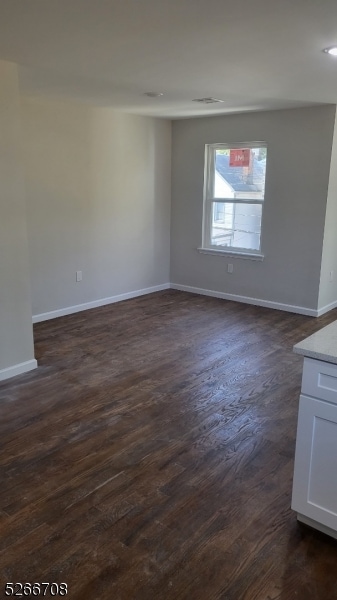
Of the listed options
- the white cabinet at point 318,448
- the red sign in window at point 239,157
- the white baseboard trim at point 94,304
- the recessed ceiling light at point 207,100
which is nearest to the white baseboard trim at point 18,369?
the white baseboard trim at point 94,304

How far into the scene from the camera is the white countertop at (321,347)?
1.78m

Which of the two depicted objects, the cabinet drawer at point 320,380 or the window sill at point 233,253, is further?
the window sill at point 233,253

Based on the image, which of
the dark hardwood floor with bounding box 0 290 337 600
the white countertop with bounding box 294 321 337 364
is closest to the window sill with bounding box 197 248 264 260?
the dark hardwood floor with bounding box 0 290 337 600

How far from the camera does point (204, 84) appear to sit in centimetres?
372

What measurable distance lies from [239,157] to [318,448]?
464cm

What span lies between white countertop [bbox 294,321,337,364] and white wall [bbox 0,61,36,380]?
2.43 metres

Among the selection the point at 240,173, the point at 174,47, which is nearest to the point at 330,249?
the point at 240,173

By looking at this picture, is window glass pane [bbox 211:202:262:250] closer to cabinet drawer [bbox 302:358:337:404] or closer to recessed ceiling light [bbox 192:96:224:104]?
recessed ceiling light [bbox 192:96:224:104]

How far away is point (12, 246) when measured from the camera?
349 centimetres

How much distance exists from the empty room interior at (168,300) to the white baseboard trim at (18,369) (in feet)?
0.04

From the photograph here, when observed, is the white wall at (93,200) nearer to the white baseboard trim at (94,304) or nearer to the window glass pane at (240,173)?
the white baseboard trim at (94,304)

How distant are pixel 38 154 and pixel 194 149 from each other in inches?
88.2

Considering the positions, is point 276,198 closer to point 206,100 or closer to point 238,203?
point 238,203

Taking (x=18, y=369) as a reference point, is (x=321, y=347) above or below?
above
